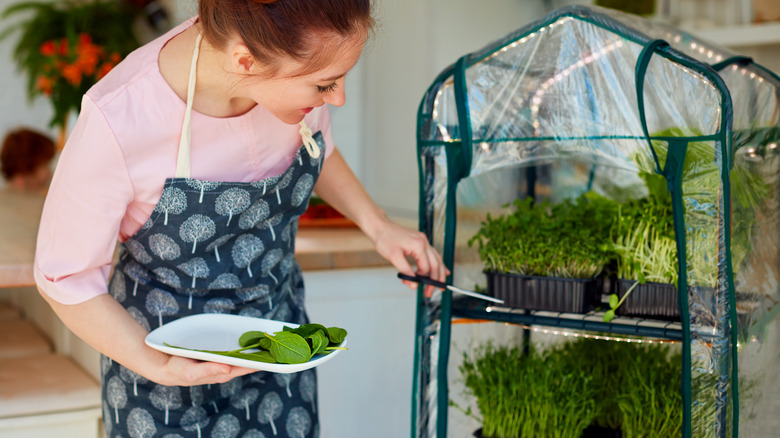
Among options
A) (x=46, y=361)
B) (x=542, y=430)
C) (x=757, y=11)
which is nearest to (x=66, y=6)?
(x=46, y=361)

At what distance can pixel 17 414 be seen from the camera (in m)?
1.55

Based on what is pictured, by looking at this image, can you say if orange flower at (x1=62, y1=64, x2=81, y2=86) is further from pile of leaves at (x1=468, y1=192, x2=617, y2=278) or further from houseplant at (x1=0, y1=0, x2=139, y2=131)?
pile of leaves at (x1=468, y1=192, x2=617, y2=278)

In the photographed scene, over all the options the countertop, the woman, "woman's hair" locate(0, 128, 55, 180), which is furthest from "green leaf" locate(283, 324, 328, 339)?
"woman's hair" locate(0, 128, 55, 180)

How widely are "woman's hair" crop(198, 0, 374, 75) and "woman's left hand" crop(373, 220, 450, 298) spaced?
→ 0.39 m

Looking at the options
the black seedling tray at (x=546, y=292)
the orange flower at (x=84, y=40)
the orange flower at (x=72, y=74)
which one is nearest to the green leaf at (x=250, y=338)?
the black seedling tray at (x=546, y=292)

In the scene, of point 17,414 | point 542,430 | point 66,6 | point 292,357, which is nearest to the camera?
point 292,357

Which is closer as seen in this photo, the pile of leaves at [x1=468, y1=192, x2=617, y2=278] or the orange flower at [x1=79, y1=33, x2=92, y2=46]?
the pile of leaves at [x1=468, y1=192, x2=617, y2=278]

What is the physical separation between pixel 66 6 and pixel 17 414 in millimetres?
3538

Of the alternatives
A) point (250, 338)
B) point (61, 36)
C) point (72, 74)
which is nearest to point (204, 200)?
point (250, 338)

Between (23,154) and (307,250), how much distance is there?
117 inches

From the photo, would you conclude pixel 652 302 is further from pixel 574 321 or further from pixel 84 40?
pixel 84 40

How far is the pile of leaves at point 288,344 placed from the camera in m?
0.93

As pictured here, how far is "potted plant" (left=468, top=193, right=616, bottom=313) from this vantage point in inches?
47.7

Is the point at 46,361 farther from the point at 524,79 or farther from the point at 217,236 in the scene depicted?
the point at 524,79
